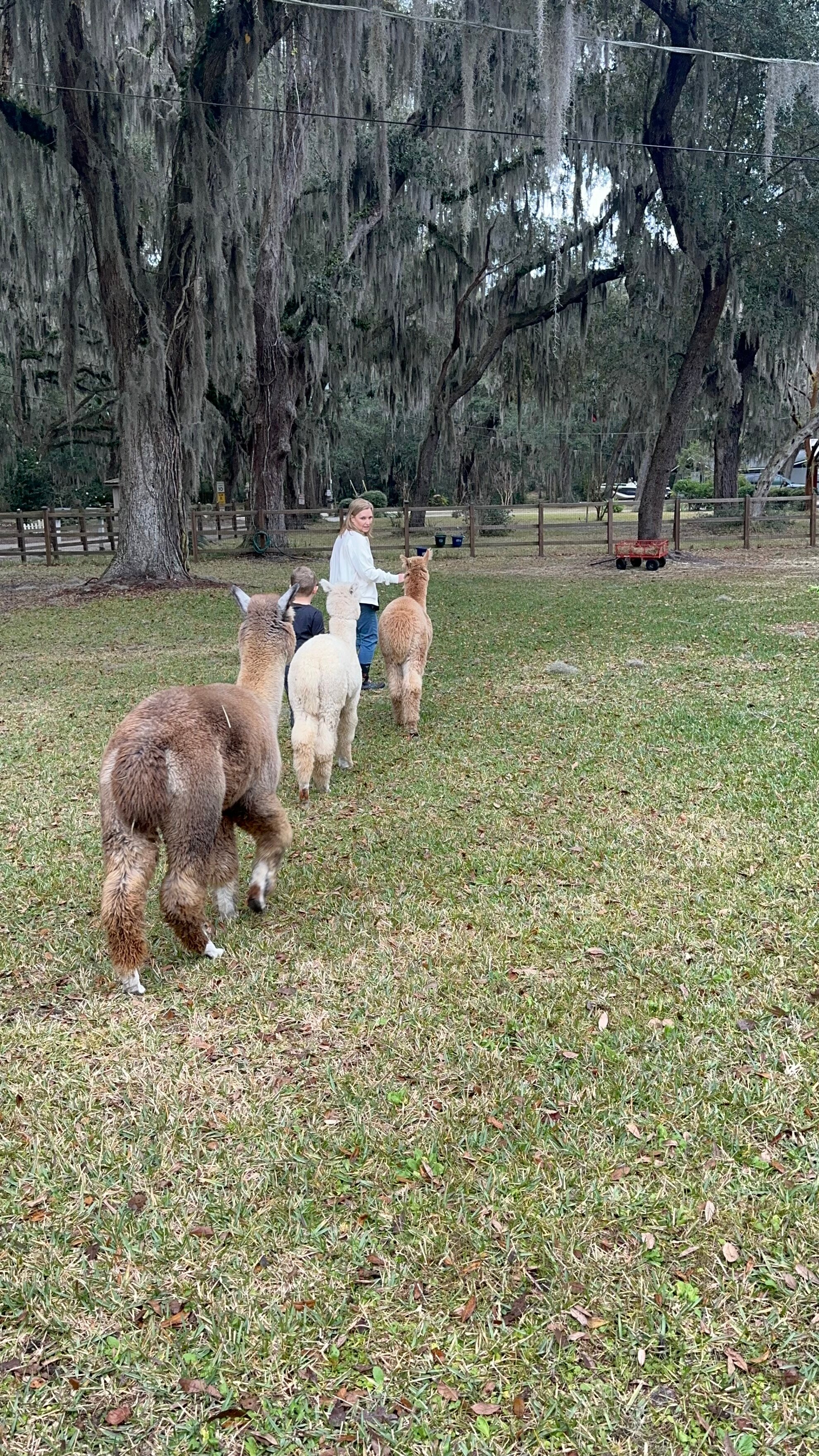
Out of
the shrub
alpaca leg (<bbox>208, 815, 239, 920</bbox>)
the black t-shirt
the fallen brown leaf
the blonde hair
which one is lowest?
the fallen brown leaf

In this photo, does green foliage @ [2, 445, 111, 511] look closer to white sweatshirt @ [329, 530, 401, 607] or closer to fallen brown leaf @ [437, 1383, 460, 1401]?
white sweatshirt @ [329, 530, 401, 607]

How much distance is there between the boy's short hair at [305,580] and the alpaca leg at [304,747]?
2.41 feet

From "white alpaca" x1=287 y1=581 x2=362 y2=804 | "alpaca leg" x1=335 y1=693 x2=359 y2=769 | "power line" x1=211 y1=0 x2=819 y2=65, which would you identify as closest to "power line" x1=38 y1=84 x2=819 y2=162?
"power line" x1=211 y1=0 x2=819 y2=65

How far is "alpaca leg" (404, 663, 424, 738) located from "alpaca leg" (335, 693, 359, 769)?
0.75 m

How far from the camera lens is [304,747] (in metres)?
5.82

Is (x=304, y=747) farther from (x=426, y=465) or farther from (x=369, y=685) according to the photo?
(x=426, y=465)

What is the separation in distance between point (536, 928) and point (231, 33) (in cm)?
1517

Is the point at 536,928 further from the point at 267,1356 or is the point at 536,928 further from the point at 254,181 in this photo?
the point at 254,181

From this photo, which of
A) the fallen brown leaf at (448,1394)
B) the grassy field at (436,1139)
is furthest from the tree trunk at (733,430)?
the fallen brown leaf at (448,1394)

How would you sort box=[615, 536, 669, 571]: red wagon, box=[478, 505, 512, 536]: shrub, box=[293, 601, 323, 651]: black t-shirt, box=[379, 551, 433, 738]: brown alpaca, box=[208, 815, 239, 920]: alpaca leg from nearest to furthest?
box=[208, 815, 239, 920]: alpaca leg, box=[293, 601, 323, 651]: black t-shirt, box=[379, 551, 433, 738]: brown alpaca, box=[615, 536, 669, 571]: red wagon, box=[478, 505, 512, 536]: shrub

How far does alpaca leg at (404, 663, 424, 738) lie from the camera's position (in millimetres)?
7273

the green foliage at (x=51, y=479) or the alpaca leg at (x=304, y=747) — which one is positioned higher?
the green foliage at (x=51, y=479)

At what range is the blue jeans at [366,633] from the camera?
8.19 metres

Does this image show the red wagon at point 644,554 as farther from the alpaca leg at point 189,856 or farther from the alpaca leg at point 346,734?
the alpaca leg at point 189,856
